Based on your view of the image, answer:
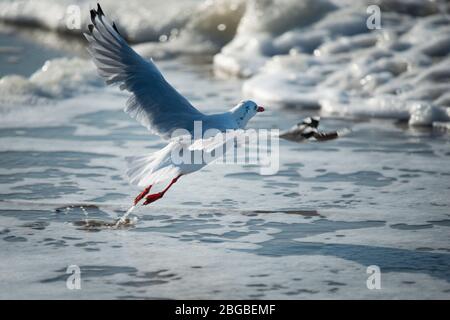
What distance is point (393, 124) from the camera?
30.8 feet

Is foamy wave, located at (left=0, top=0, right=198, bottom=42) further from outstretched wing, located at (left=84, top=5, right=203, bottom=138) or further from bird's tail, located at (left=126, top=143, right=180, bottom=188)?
bird's tail, located at (left=126, top=143, right=180, bottom=188)

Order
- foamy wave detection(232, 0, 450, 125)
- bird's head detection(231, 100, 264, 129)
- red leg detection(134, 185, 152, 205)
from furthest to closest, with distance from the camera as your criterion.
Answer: foamy wave detection(232, 0, 450, 125)
bird's head detection(231, 100, 264, 129)
red leg detection(134, 185, 152, 205)

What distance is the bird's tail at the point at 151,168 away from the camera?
6.17 m

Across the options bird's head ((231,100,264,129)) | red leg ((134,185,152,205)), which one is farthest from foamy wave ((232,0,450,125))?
red leg ((134,185,152,205))

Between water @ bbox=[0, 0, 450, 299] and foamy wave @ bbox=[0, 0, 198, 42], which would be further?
foamy wave @ bbox=[0, 0, 198, 42]

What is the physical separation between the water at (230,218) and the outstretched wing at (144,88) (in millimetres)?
562

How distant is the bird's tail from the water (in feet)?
0.69

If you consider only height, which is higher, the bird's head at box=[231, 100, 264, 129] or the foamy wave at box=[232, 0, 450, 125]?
the foamy wave at box=[232, 0, 450, 125]

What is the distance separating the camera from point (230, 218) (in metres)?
6.28

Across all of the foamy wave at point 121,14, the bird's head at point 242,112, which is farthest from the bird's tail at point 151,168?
the foamy wave at point 121,14

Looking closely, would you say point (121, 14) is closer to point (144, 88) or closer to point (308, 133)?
point (144, 88)

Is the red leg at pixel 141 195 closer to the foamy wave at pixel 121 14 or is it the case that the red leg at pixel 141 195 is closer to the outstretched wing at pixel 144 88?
the outstretched wing at pixel 144 88

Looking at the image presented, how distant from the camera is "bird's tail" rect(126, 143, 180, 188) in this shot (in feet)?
20.2
